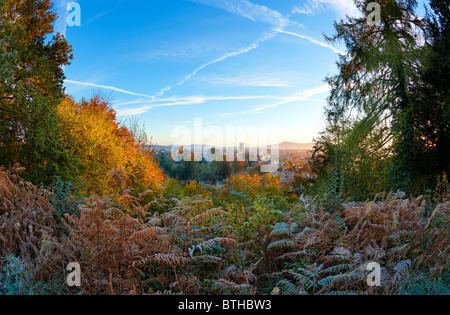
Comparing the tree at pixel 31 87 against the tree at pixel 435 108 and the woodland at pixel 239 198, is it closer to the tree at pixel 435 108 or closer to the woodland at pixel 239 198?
the woodland at pixel 239 198

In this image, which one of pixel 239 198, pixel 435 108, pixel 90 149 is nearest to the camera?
pixel 239 198

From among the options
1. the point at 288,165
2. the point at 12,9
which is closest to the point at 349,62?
the point at 288,165

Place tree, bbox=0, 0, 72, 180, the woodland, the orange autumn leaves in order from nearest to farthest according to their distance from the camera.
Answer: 1. the woodland
2. tree, bbox=0, 0, 72, 180
3. the orange autumn leaves

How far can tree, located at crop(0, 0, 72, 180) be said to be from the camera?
9.80m

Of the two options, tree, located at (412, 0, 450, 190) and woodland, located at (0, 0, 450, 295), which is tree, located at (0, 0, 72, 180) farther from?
tree, located at (412, 0, 450, 190)

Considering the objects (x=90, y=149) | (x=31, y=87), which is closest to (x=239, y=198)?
(x=90, y=149)

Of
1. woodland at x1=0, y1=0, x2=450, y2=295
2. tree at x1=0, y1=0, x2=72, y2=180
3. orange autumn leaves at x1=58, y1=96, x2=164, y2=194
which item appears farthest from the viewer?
orange autumn leaves at x1=58, y1=96, x2=164, y2=194

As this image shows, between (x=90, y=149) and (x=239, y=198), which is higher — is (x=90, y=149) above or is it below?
above

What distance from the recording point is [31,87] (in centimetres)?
990

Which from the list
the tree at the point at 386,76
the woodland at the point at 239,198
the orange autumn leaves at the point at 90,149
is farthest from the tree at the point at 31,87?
the tree at the point at 386,76

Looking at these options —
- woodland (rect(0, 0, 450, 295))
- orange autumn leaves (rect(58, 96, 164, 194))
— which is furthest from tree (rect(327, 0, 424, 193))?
orange autumn leaves (rect(58, 96, 164, 194))

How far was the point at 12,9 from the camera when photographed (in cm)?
1106

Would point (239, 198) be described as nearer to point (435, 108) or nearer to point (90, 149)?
point (90, 149)
